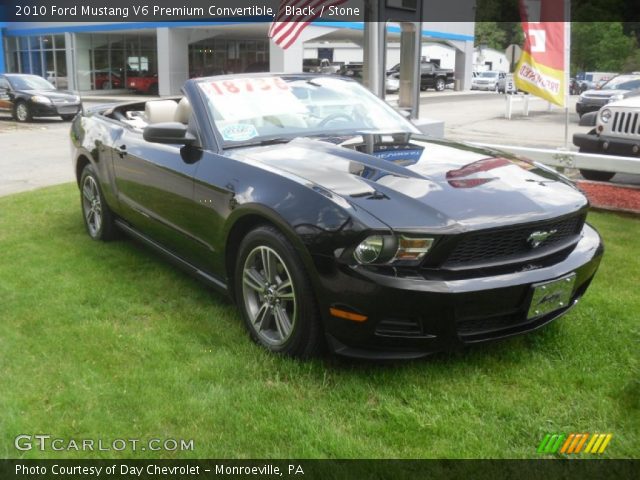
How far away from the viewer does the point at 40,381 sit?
3.25 metres

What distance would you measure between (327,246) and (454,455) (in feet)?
3.37

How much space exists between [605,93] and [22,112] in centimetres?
1794

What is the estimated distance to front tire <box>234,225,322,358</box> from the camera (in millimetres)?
3186

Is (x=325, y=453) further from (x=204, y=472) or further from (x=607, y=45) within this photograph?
(x=607, y=45)

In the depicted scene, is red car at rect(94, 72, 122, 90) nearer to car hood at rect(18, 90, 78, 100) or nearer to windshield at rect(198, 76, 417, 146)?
car hood at rect(18, 90, 78, 100)

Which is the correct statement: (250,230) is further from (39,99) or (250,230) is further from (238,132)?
(39,99)

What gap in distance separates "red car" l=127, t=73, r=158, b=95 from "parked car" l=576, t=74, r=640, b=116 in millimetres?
21695

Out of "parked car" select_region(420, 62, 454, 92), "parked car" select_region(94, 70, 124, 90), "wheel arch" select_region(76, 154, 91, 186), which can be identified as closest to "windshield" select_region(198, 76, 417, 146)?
"wheel arch" select_region(76, 154, 91, 186)

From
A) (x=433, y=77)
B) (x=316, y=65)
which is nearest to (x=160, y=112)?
(x=316, y=65)

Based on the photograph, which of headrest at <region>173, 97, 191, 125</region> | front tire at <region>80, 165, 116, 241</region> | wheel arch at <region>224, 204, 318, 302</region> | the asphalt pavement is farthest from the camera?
the asphalt pavement

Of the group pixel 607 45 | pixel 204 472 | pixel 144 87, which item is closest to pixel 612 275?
pixel 204 472

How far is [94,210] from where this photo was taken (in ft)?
19.3
